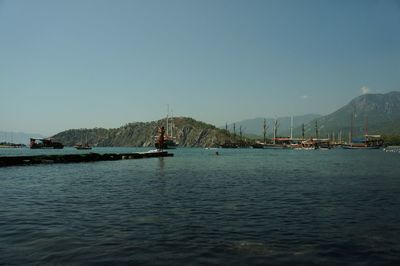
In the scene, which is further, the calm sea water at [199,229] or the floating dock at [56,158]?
the floating dock at [56,158]

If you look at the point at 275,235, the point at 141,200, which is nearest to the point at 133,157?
the point at 141,200

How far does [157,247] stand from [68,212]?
36.5 feet

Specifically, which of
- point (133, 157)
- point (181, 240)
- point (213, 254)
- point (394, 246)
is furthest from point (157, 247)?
point (133, 157)

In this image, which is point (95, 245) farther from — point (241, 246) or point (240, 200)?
point (240, 200)

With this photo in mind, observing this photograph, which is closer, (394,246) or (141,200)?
(394,246)

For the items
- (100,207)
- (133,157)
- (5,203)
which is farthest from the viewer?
(133,157)

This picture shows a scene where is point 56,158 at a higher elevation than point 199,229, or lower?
higher

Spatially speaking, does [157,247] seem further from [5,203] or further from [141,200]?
[5,203]

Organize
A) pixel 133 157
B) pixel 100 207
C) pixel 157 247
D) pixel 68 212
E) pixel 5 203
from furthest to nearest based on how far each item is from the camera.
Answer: pixel 133 157, pixel 5 203, pixel 100 207, pixel 68 212, pixel 157 247

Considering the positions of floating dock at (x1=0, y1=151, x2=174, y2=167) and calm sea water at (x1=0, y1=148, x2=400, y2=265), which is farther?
floating dock at (x1=0, y1=151, x2=174, y2=167)

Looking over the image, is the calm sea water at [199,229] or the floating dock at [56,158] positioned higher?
the floating dock at [56,158]

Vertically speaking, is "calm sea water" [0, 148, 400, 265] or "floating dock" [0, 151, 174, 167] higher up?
"floating dock" [0, 151, 174, 167]

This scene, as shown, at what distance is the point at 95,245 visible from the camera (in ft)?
54.0

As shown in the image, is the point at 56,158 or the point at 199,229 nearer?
the point at 199,229
